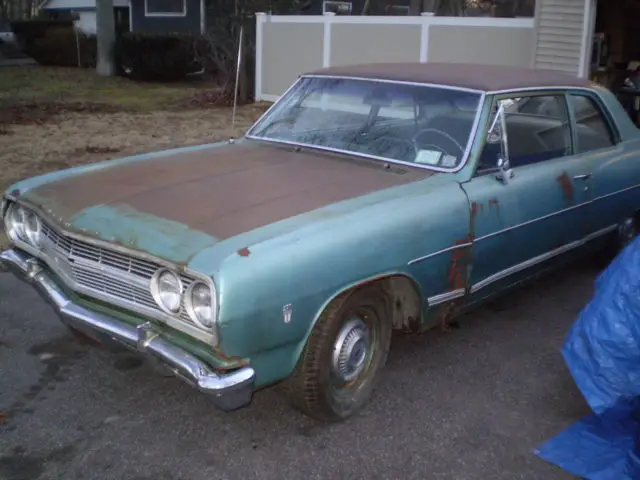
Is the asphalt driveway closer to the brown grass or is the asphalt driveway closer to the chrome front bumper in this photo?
the chrome front bumper

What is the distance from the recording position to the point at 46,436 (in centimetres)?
334

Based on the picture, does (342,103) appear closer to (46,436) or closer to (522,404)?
(522,404)

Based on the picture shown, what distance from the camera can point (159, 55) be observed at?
69.5ft

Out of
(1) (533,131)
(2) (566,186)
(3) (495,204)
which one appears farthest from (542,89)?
(3) (495,204)

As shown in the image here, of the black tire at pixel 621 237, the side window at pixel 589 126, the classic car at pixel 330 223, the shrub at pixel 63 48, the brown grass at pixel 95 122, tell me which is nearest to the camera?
the classic car at pixel 330 223

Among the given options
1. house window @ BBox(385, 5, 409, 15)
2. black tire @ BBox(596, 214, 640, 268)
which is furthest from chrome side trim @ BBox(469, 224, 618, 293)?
house window @ BBox(385, 5, 409, 15)

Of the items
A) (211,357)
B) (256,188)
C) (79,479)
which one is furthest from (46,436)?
(256,188)

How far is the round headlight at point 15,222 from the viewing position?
Result: 12.7 feet

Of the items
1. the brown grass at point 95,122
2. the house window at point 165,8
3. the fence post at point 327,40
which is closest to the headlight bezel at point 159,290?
the brown grass at point 95,122

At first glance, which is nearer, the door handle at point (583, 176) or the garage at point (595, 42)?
the door handle at point (583, 176)

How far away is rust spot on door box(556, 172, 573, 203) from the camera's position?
4504mm

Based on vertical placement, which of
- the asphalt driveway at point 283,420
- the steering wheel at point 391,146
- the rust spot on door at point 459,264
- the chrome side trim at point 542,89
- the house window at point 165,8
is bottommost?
the asphalt driveway at point 283,420

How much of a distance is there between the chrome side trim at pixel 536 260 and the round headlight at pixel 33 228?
2204mm

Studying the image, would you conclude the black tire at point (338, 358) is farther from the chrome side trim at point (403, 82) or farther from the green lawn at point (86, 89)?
the green lawn at point (86, 89)
